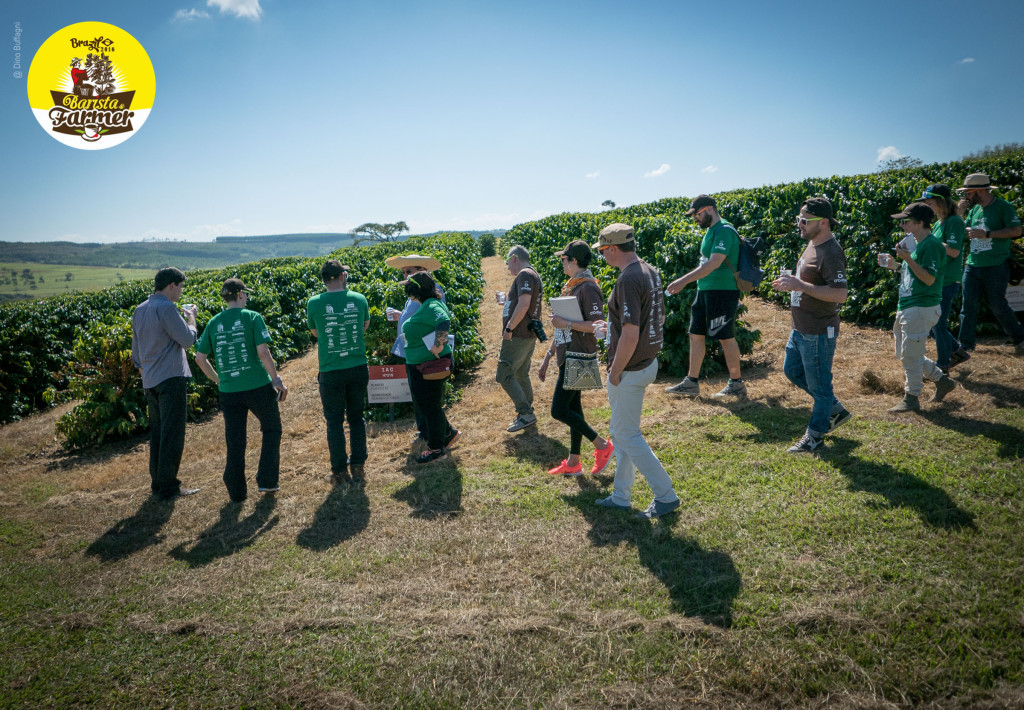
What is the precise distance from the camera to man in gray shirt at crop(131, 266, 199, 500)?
5.73m

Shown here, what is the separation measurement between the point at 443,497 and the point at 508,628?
6.96ft

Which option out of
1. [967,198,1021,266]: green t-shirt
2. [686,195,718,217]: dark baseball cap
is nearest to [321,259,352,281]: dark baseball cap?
[686,195,718,217]: dark baseball cap

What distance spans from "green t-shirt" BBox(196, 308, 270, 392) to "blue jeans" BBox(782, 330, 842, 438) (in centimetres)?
524

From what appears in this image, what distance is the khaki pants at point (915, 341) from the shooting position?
554 cm

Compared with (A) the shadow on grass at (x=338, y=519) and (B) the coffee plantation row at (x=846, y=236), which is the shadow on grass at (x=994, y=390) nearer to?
(B) the coffee plantation row at (x=846, y=236)

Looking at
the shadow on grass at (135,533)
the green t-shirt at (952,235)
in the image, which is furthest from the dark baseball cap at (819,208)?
the shadow on grass at (135,533)

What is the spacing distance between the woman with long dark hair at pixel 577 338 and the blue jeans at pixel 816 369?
1874 mm

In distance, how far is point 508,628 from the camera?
332 cm

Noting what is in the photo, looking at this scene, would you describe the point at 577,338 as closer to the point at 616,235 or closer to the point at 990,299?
the point at 616,235

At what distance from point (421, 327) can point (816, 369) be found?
388 centimetres

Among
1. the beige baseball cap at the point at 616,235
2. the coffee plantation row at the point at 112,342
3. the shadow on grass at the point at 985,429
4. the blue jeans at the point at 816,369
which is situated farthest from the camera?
the coffee plantation row at the point at 112,342

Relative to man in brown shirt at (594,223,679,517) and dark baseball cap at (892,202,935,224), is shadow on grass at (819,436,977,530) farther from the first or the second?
dark baseball cap at (892,202,935,224)

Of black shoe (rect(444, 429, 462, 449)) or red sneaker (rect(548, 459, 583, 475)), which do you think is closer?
red sneaker (rect(548, 459, 583, 475))

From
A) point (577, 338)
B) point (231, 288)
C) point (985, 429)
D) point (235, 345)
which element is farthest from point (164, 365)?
point (985, 429)
